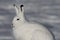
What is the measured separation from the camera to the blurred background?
5390mm

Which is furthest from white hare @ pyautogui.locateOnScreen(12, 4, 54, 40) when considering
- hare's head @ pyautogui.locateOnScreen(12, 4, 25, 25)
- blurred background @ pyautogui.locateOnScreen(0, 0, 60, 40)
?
blurred background @ pyautogui.locateOnScreen(0, 0, 60, 40)

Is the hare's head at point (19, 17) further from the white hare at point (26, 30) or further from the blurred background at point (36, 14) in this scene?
the blurred background at point (36, 14)

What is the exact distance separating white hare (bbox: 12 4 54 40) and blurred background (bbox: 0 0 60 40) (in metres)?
0.50

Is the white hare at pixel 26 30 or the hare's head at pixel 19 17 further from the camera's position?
the hare's head at pixel 19 17

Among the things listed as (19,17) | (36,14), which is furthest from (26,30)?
(36,14)

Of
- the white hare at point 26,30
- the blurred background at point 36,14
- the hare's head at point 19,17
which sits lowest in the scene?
the blurred background at point 36,14

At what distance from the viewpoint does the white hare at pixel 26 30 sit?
4066 mm

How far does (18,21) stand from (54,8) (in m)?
2.88

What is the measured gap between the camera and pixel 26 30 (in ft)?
13.9

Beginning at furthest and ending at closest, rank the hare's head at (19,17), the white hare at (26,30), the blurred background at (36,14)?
1. the blurred background at (36,14)
2. the hare's head at (19,17)
3. the white hare at (26,30)

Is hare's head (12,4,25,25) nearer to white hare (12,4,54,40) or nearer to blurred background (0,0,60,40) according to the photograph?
white hare (12,4,54,40)

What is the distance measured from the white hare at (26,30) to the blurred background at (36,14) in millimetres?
501

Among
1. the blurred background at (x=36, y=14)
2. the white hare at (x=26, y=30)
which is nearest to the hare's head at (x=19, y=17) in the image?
the white hare at (x=26, y=30)

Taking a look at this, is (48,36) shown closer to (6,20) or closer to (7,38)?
(7,38)
